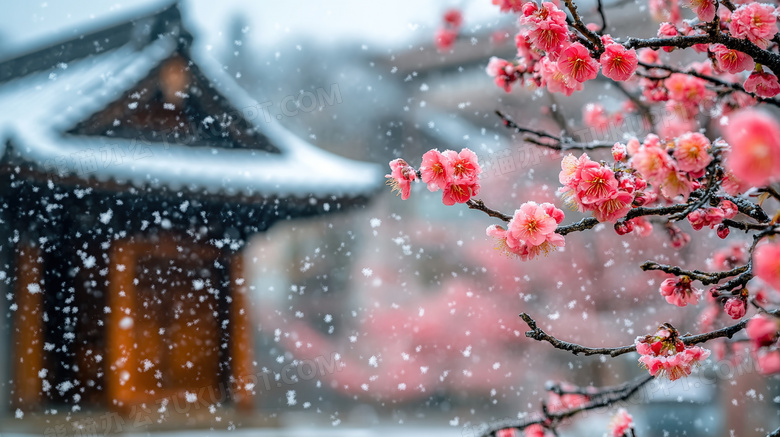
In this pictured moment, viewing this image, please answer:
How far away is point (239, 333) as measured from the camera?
3809 millimetres

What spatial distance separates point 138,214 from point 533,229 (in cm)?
302

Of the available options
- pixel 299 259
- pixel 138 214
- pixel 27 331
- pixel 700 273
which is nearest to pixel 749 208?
pixel 700 273

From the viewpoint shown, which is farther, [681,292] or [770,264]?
[681,292]

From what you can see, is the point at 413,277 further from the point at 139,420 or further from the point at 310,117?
the point at 139,420

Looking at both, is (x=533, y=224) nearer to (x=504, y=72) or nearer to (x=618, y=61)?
(x=618, y=61)

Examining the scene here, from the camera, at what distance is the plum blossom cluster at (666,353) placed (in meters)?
1.04

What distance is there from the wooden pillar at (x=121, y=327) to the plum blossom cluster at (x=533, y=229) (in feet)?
9.97

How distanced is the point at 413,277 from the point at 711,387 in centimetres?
321

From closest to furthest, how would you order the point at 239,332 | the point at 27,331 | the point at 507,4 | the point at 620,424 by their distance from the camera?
the point at 620,424, the point at 507,4, the point at 27,331, the point at 239,332

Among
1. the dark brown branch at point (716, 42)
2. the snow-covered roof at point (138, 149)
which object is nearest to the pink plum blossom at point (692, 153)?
the dark brown branch at point (716, 42)

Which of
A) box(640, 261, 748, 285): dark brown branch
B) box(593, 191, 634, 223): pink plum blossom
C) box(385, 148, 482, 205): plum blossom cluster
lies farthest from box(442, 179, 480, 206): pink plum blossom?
box(640, 261, 748, 285): dark brown branch

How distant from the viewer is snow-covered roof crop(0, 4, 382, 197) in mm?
3066

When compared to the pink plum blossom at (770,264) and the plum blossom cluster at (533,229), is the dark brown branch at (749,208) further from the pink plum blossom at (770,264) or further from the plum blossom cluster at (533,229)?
the pink plum blossom at (770,264)

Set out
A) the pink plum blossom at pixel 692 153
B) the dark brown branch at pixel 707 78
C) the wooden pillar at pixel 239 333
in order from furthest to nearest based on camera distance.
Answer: the wooden pillar at pixel 239 333 → the dark brown branch at pixel 707 78 → the pink plum blossom at pixel 692 153
